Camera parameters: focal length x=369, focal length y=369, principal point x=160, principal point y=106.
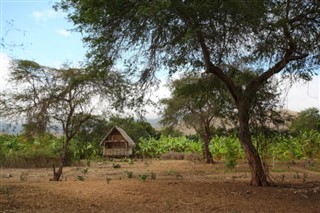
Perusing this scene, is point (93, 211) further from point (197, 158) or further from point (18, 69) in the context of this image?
point (197, 158)

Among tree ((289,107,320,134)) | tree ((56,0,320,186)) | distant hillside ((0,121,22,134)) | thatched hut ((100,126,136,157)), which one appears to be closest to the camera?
tree ((56,0,320,186))

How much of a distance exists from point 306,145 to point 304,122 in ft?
50.2

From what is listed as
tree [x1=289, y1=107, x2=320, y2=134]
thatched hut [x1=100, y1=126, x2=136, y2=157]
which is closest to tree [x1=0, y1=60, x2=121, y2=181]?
thatched hut [x1=100, y1=126, x2=136, y2=157]

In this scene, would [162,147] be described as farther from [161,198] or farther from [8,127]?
[161,198]

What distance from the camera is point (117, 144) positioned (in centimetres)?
3888

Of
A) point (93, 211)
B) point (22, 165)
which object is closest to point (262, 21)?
point (93, 211)

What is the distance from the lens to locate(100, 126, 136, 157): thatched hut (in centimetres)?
3819

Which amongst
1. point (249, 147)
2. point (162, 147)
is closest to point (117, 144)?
point (162, 147)

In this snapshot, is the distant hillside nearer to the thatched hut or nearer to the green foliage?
the thatched hut

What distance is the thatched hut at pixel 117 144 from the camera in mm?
38188

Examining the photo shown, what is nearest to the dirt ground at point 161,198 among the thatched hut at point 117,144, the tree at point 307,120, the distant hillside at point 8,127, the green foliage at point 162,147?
the distant hillside at point 8,127

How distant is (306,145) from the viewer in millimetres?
27625

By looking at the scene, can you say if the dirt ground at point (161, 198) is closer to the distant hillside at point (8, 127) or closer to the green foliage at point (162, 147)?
the distant hillside at point (8, 127)

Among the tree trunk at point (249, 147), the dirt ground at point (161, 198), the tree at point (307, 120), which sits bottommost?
the dirt ground at point (161, 198)
